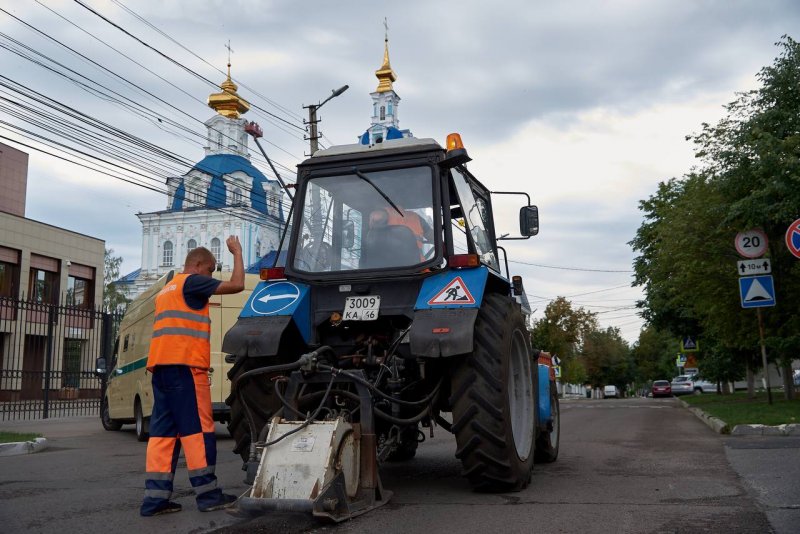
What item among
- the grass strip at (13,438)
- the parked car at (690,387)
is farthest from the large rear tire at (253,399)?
the parked car at (690,387)

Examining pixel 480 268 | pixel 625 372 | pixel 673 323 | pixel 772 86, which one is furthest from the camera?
pixel 625 372

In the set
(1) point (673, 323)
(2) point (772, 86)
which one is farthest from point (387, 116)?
(2) point (772, 86)

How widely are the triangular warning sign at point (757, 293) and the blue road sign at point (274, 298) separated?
32.4 feet

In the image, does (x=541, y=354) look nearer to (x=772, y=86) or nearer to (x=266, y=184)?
(x=772, y=86)

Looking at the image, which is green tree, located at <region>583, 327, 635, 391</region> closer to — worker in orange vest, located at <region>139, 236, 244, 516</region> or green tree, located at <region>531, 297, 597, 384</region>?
green tree, located at <region>531, 297, 597, 384</region>

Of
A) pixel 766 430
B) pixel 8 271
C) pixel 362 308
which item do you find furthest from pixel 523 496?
pixel 8 271

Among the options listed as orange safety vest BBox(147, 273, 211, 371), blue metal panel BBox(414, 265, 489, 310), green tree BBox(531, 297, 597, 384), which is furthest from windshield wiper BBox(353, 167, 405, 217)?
green tree BBox(531, 297, 597, 384)

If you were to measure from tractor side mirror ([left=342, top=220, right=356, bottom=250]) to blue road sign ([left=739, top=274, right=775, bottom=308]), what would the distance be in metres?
9.28

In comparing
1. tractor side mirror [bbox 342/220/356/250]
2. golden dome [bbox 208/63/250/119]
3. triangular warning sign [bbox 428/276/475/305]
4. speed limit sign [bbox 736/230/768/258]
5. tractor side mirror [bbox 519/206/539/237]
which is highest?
golden dome [bbox 208/63/250/119]

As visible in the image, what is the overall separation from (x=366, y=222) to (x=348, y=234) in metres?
0.20

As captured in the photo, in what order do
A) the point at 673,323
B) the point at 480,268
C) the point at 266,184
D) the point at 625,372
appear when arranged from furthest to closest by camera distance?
the point at 625,372, the point at 266,184, the point at 673,323, the point at 480,268

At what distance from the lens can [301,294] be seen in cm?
617

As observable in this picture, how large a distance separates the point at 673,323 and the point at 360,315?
2706cm

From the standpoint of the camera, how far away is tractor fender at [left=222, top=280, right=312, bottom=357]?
226 inches
